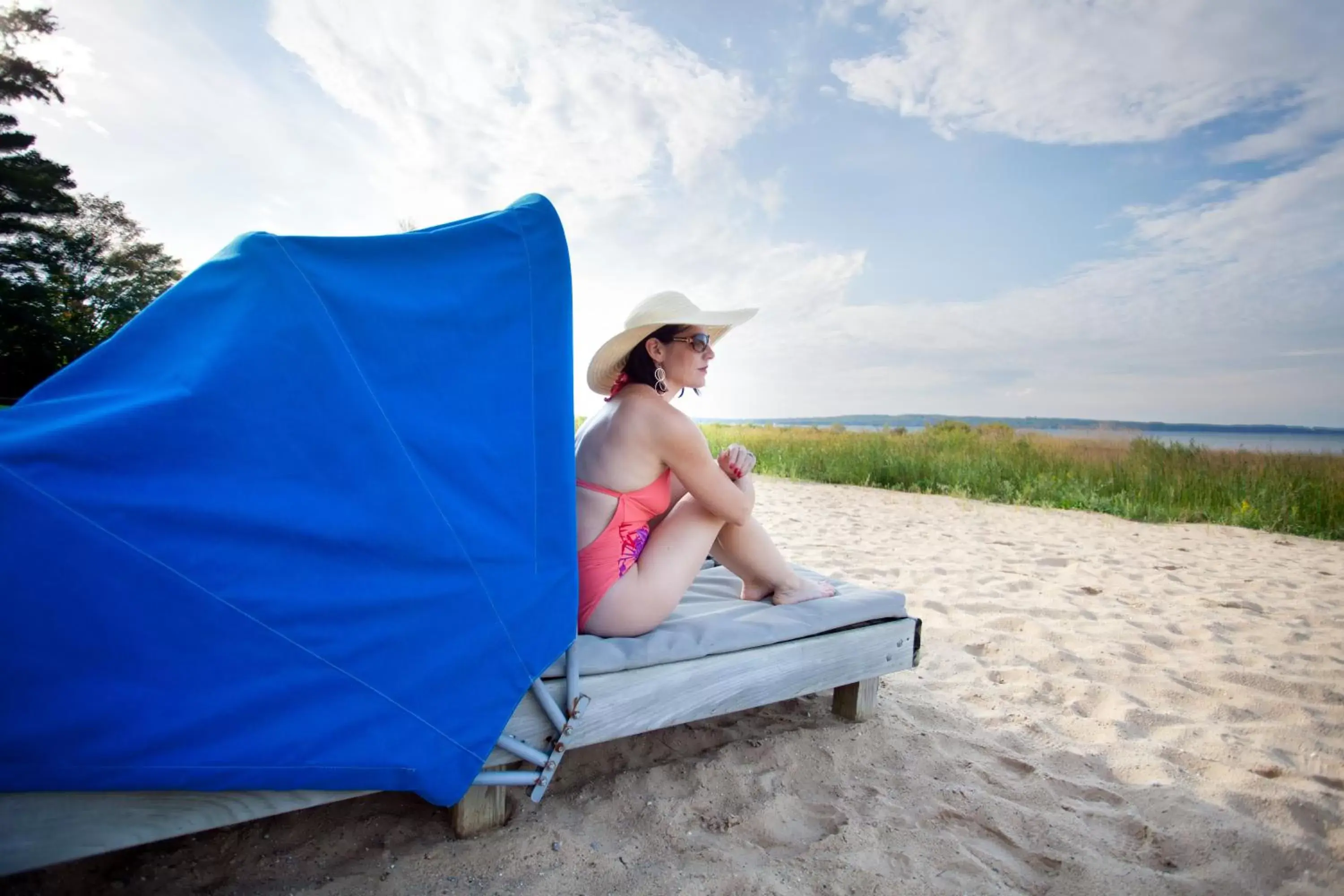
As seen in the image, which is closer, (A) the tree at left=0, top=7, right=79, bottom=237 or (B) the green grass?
(B) the green grass

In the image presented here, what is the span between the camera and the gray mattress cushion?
202 cm

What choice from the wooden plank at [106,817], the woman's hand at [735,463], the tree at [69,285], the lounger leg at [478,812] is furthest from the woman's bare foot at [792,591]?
the tree at [69,285]

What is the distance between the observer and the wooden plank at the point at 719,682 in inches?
74.5

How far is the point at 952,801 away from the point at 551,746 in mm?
1297

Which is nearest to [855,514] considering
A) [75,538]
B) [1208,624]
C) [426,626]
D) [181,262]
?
[1208,624]

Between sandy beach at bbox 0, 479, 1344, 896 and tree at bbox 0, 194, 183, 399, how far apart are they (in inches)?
593

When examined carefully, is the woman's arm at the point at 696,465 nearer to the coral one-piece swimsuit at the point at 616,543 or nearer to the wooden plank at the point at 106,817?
the coral one-piece swimsuit at the point at 616,543

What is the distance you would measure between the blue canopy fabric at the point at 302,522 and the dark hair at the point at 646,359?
2.04 ft

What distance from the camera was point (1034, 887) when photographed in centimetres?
178

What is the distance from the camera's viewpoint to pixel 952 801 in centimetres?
215

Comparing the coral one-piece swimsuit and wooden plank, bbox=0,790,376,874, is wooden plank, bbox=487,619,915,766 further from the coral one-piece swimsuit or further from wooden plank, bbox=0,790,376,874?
wooden plank, bbox=0,790,376,874

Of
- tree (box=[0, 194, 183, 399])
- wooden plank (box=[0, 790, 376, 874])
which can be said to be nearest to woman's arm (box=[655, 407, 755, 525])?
wooden plank (box=[0, 790, 376, 874])

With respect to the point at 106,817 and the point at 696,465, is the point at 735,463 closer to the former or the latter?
the point at 696,465

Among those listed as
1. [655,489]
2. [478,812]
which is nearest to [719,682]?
[655,489]
